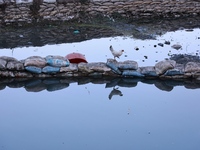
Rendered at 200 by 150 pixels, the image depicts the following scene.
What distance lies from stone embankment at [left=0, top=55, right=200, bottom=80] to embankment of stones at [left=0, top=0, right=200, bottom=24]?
3747mm

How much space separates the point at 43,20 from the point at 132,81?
179 inches

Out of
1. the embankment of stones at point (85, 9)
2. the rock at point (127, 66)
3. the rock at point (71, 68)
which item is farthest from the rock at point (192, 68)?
the embankment of stones at point (85, 9)

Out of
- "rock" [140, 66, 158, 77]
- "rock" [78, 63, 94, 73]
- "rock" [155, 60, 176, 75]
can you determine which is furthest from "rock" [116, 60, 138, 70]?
"rock" [78, 63, 94, 73]

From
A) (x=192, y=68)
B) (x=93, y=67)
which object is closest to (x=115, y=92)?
(x=93, y=67)

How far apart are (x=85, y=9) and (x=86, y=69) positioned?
437cm

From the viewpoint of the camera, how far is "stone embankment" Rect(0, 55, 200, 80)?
600cm

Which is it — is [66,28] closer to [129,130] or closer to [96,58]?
[96,58]

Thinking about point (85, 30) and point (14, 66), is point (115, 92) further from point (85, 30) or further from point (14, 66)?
point (85, 30)

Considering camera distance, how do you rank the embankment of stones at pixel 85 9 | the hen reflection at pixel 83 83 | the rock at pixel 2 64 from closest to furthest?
the hen reflection at pixel 83 83 → the rock at pixel 2 64 → the embankment of stones at pixel 85 9

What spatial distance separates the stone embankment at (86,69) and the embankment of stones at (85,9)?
375 centimetres

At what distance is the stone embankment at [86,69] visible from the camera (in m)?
6.00

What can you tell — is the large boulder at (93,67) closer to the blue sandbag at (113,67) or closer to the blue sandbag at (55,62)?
the blue sandbag at (113,67)

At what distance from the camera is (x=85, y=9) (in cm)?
1005

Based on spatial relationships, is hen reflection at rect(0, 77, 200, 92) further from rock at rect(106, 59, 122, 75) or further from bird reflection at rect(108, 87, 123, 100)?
rock at rect(106, 59, 122, 75)
